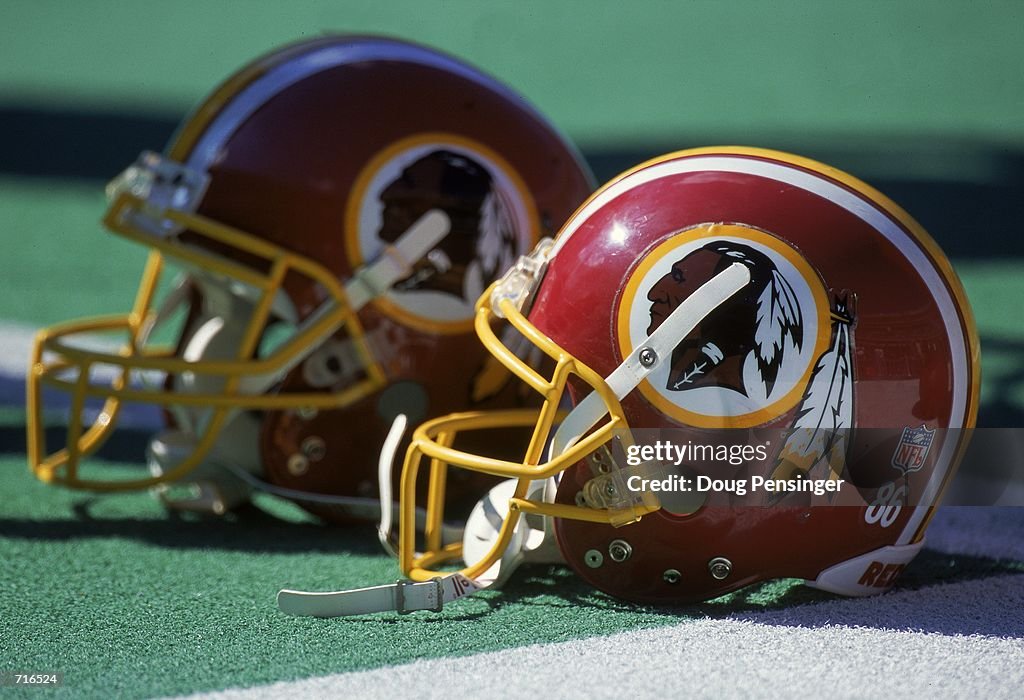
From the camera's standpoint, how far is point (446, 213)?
244 centimetres

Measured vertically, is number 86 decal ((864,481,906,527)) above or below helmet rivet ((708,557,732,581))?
above

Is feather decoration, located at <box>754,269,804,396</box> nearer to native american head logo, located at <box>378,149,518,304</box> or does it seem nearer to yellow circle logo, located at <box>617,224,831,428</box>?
yellow circle logo, located at <box>617,224,831,428</box>

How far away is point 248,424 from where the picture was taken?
262 cm

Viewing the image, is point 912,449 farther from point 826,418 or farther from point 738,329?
point 738,329

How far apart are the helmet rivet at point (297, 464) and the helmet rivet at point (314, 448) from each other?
0.04 ft

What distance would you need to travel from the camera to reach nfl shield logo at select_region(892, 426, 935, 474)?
1906 millimetres

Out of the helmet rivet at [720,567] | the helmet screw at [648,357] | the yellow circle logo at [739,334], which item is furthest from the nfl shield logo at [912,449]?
the helmet screw at [648,357]

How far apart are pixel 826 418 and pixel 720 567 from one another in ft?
0.92

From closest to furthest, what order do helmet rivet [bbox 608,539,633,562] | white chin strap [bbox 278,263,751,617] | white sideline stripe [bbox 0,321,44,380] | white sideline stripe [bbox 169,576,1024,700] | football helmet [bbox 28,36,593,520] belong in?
white sideline stripe [bbox 169,576,1024,700]
white chin strap [bbox 278,263,751,617]
helmet rivet [bbox 608,539,633,562]
football helmet [bbox 28,36,593,520]
white sideline stripe [bbox 0,321,44,380]

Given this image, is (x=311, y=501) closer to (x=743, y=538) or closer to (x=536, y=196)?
(x=536, y=196)

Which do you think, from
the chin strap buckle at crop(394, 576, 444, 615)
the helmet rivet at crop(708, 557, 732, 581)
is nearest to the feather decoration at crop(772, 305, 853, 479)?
the helmet rivet at crop(708, 557, 732, 581)

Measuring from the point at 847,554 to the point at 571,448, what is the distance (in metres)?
0.46

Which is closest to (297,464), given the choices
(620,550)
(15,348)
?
(620,550)

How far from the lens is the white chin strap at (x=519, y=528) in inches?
72.9
